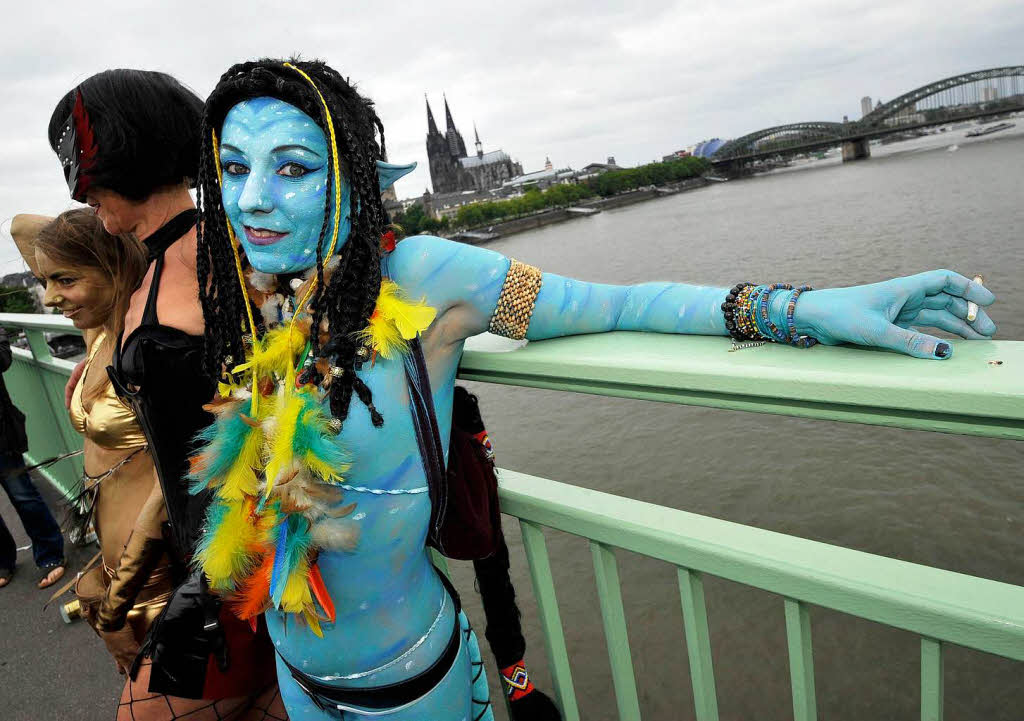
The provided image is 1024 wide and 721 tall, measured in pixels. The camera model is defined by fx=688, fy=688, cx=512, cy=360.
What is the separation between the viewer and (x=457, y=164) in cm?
9006

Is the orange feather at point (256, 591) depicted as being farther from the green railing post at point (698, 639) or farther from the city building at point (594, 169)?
the city building at point (594, 169)

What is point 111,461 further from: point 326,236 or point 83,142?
point 326,236

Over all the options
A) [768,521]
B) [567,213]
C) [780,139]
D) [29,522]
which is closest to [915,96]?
[780,139]

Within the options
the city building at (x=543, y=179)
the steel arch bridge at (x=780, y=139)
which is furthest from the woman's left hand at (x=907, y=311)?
the city building at (x=543, y=179)

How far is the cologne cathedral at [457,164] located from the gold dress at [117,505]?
8962cm

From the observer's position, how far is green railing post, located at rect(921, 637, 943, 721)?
91cm

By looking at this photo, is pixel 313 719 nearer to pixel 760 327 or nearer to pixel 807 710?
pixel 807 710

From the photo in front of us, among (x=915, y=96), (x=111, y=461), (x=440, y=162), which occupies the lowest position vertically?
(x=111, y=461)

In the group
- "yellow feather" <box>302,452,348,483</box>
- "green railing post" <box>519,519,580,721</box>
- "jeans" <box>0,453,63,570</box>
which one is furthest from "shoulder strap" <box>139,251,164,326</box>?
"jeans" <box>0,453,63,570</box>

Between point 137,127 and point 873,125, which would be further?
point 873,125

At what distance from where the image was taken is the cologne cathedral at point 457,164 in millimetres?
88312

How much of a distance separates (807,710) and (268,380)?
1102 mm

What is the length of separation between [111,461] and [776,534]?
1.85 metres

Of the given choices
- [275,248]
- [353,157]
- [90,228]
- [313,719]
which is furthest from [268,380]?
[90,228]
